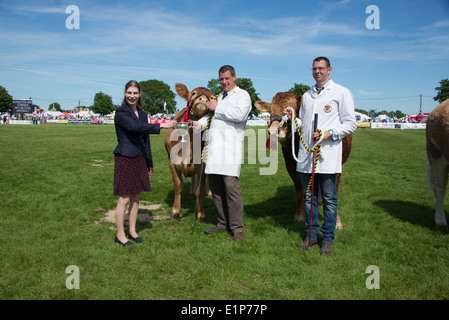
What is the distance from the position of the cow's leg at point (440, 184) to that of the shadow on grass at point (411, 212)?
6.6 inches

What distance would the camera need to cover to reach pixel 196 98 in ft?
17.5

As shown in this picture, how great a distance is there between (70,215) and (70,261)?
221 centimetres

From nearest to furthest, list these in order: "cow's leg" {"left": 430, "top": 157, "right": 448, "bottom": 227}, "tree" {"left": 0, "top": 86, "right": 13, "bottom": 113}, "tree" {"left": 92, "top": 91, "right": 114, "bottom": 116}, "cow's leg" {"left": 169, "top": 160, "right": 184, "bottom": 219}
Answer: "cow's leg" {"left": 430, "top": 157, "right": 448, "bottom": 227} → "cow's leg" {"left": 169, "top": 160, "right": 184, "bottom": 219} → "tree" {"left": 0, "top": 86, "right": 13, "bottom": 113} → "tree" {"left": 92, "top": 91, "right": 114, "bottom": 116}

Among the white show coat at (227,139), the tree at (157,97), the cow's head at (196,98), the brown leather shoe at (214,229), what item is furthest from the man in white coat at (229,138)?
the tree at (157,97)

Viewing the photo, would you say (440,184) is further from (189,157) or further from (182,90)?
(182,90)

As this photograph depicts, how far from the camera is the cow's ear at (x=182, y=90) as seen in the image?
5600 millimetres

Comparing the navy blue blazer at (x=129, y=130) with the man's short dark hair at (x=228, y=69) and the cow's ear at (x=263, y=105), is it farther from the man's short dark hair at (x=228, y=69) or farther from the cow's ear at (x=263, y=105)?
the cow's ear at (x=263, y=105)

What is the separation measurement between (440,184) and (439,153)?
56 centimetres

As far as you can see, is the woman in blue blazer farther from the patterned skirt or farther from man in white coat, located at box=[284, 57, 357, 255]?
man in white coat, located at box=[284, 57, 357, 255]

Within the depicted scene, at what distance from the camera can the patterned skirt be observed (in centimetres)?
436

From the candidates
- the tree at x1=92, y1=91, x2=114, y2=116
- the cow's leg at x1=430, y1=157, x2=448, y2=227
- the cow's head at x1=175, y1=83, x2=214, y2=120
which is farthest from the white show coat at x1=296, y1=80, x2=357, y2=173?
the tree at x1=92, y1=91, x2=114, y2=116

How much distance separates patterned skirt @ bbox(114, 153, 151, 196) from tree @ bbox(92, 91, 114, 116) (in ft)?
337

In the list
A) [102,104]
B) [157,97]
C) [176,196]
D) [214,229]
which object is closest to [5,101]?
[102,104]

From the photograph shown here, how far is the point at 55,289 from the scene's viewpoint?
3.37m
